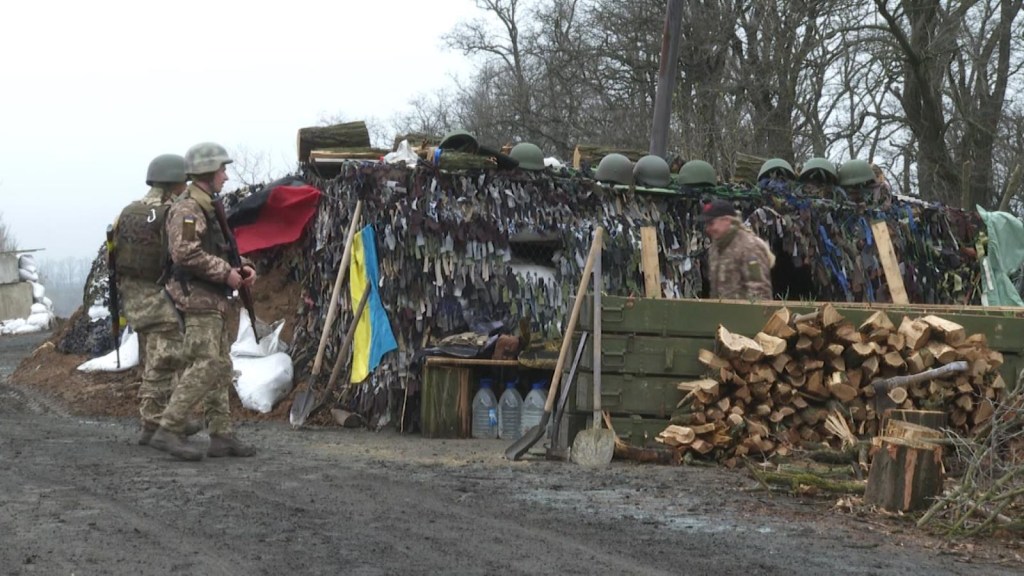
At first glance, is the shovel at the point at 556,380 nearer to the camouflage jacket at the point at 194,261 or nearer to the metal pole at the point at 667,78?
the camouflage jacket at the point at 194,261

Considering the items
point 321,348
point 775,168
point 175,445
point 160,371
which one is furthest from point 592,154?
point 175,445

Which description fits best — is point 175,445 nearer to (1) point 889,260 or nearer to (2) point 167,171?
(2) point 167,171

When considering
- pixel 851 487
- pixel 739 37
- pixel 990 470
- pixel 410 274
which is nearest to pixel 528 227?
pixel 410 274

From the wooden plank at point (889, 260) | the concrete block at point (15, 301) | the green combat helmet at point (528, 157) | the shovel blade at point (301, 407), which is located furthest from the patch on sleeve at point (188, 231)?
the concrete block at point (15, 301)

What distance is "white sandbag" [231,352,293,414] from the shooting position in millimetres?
12025

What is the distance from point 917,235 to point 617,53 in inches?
647

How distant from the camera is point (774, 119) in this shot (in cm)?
2769

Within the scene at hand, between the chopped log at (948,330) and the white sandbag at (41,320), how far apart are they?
74.0ft

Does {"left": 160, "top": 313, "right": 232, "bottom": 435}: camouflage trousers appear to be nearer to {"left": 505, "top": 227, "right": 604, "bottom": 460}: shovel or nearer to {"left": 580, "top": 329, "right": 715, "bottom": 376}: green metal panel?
{"left": 505, "top": 227, "right": 604, "bottom": 460}: shovel

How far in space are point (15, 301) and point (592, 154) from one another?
743 inches

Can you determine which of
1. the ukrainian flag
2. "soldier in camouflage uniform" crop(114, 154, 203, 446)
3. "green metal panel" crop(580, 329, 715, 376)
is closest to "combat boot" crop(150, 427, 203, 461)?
"soldier in camouflage uniform" crop(114, 154, 203, 446)

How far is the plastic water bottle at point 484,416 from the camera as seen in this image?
1127cm

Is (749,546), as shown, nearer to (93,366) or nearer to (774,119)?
(93,366)

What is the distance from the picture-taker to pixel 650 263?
38.9ft
